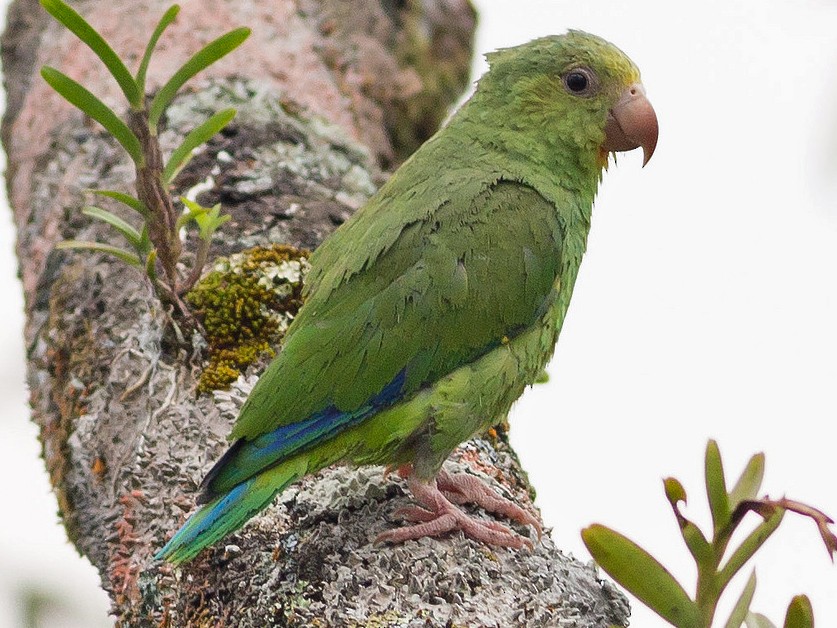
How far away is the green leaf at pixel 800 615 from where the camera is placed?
1.93 meters

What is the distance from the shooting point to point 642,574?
212cm

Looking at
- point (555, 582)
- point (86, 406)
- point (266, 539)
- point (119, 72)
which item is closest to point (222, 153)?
point (119, 72)

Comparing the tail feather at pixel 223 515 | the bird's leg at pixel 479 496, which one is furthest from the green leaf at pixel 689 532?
the tail feather at pixel 223 515

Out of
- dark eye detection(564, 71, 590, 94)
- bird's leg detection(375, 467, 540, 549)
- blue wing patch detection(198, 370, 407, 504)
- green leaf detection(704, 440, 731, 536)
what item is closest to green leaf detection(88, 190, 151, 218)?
blue wing patch detection(198, 370, 407, 504)

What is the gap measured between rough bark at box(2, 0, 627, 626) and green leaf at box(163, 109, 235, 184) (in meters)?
0.40

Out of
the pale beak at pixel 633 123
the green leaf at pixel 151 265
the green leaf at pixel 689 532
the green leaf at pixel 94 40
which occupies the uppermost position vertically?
the pale beak at pixel 633 123

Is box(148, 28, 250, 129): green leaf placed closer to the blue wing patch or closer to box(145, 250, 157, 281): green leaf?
box(145, 250, 157, 281): green leaf

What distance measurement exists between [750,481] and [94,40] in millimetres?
2320

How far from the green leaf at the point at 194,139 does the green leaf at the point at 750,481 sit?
1.99 metres

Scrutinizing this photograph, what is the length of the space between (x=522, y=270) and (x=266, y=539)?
113 centimetres

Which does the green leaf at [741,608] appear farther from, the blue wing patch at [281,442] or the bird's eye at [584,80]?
the bird's eye at [584,80]

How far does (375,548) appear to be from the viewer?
281cm

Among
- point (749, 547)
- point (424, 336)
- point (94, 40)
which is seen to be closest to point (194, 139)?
point (94, 40)

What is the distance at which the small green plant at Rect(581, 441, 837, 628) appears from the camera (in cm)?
209
